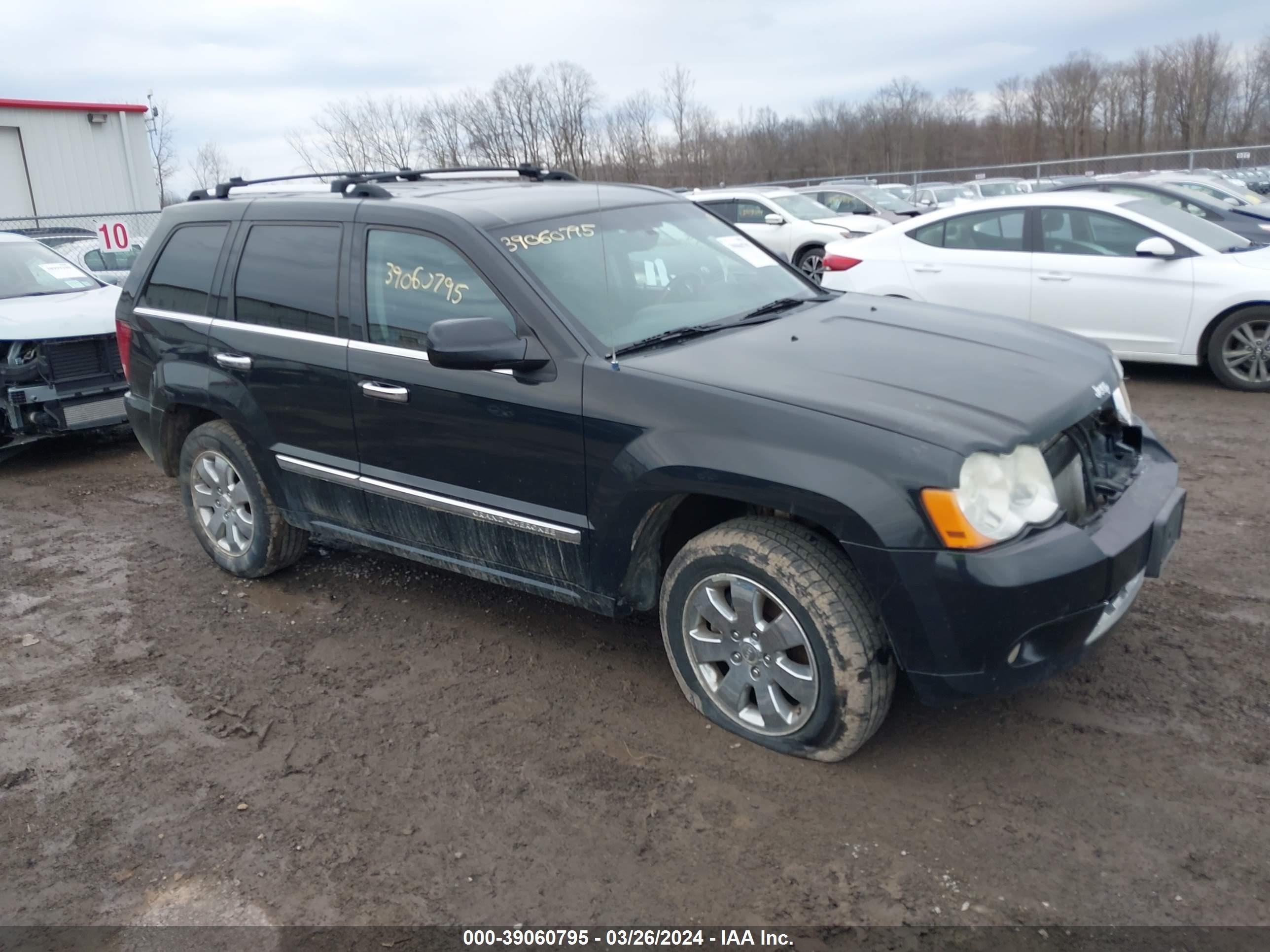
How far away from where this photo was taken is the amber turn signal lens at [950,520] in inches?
115

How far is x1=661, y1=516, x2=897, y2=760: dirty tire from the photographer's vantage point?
10.4 feet

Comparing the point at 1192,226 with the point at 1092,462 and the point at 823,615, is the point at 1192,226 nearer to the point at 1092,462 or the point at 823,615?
the point at 1092,462

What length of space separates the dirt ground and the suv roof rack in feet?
6.51

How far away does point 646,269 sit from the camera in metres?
4.22

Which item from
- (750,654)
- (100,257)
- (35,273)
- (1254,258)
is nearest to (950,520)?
(750,654)

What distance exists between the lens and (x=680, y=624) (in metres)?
3.60

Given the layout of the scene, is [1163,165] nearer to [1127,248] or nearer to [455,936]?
[1127,248]

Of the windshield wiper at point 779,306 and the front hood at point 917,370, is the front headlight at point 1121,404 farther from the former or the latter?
the windshield wiper at point 779,306

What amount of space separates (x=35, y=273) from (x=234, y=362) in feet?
17.0

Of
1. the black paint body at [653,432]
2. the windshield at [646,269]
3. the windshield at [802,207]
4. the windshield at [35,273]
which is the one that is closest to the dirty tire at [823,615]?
the black paint body at [653,432]

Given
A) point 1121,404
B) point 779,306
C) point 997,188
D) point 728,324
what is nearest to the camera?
point 1121,404

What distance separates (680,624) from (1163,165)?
30.8m

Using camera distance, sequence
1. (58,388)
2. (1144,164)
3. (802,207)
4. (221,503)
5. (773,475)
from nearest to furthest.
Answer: (773,475) < (221,503) < (58,388) < (802,207) < (1144,164)

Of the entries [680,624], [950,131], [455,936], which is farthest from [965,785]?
[950,131]
